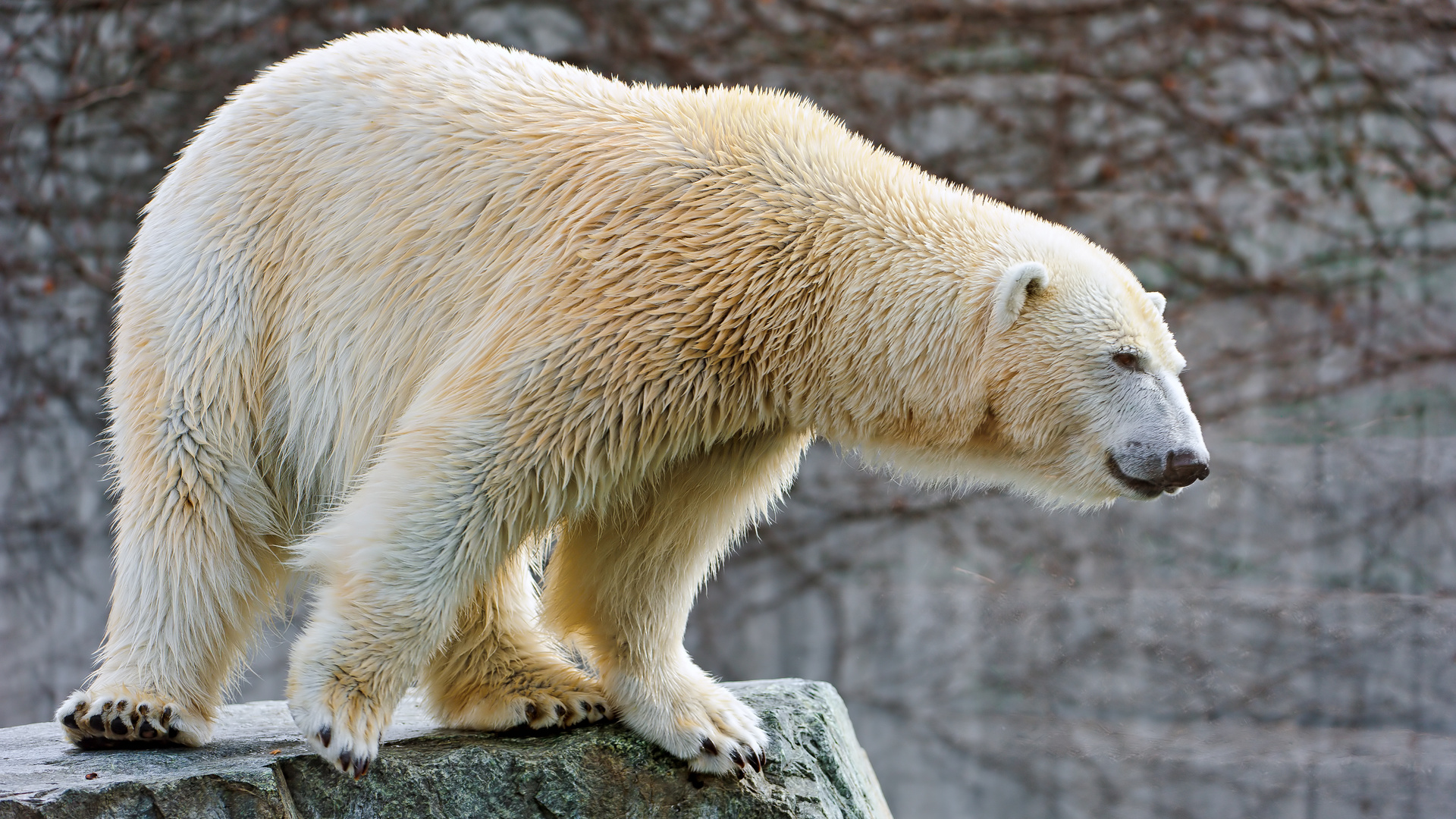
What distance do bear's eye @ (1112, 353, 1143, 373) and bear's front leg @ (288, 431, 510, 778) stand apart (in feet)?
4.29

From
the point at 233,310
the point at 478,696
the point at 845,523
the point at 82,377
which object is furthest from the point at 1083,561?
the point at 82,377

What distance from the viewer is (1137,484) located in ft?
8.66

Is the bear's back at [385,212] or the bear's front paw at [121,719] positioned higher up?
the bear's back at [385,212]

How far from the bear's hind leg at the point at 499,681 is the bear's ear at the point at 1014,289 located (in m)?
1.19

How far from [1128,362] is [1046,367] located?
19cm

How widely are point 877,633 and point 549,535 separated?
3.63 meters

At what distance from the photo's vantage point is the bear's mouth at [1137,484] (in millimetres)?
2611

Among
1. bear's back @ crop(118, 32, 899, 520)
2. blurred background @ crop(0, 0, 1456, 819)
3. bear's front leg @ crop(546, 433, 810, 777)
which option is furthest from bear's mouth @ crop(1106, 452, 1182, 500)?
blurred background @ crop(0, 0, 1456, 819)

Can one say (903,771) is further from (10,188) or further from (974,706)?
(10,188)

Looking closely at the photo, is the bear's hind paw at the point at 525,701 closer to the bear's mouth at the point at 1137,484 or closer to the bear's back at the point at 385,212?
the bear's back at the point at 385,212

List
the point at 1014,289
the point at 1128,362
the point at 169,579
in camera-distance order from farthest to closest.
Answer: the point at 169,579
the point at 1128,362
the point at 1014,289

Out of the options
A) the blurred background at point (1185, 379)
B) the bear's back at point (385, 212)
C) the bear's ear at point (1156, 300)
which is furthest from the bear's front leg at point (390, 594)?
the blurred background at point (1185, 379)

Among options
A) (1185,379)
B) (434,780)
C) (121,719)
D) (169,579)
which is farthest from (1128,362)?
(1185,379)

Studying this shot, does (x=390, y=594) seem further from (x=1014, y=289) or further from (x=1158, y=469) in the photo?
(x=1158, y=469)
